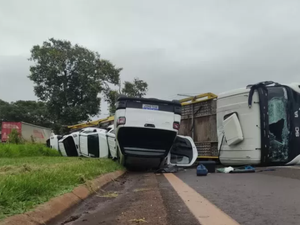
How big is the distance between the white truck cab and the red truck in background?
21059 millimetres

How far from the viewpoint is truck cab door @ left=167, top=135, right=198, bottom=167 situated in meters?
10.1

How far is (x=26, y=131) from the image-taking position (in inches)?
1228

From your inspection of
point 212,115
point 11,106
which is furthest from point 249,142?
point 11,106

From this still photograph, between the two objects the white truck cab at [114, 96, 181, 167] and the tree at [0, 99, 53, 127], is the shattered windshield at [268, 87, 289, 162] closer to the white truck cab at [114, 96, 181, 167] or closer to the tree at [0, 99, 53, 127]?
the white truck cab at [114, 96, 181, 167]

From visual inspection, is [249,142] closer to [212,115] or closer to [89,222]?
[212,115]

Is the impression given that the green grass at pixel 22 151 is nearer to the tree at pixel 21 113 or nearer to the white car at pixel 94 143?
the white car at pixel 94 143

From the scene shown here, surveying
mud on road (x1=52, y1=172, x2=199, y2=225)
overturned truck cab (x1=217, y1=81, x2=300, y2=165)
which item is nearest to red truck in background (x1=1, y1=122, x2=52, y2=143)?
overturned truck cab (x1=217, y1=81, x2=300, y2=165)

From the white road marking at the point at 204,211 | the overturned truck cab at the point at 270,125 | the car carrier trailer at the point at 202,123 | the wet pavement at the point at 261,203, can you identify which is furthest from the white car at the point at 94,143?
the white road marking at the point at 204,211

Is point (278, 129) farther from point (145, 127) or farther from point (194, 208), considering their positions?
point (194, 208)

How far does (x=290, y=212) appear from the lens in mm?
3129

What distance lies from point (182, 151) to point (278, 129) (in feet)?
9.58

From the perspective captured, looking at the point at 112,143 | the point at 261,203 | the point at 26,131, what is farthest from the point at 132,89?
the point at 261,203

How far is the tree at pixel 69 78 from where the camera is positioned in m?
29.2

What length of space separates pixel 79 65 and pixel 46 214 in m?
27.5
